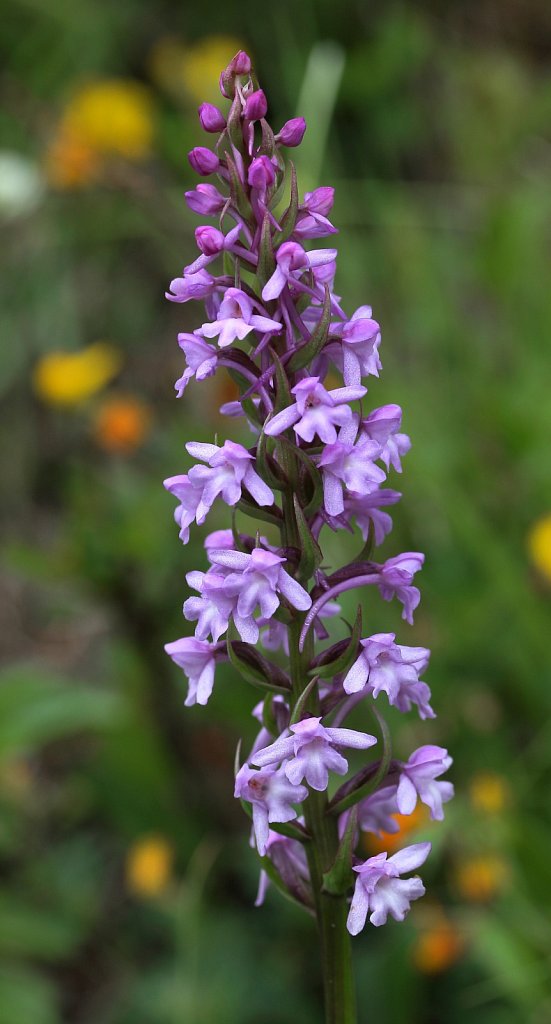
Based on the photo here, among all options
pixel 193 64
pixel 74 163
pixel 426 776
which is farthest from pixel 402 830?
pixel 193 64

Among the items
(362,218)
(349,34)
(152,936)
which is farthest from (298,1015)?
(349,34)

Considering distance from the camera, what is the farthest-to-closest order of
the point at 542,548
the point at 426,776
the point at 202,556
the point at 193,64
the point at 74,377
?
the point at 193,64
the point at 74,377
the point at 202,556
the point at 542,548
the point at 426,776

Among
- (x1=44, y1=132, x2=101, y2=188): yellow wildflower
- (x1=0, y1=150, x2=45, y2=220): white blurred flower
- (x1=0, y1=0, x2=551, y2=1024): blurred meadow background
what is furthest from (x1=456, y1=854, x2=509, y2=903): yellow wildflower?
(x1=44, y1=132, x2=101, y2=188): yellow wildflower

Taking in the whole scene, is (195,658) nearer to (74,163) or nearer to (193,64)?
(74,163)

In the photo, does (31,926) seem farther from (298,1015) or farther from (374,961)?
(374,961)

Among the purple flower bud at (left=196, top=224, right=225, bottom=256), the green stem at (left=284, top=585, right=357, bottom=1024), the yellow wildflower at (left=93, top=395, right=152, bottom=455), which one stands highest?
the purple flower bud at (left=196, top=224, right=225, bottom=256)

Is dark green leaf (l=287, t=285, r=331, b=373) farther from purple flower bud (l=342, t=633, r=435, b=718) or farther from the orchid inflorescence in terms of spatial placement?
purple flower bud (l=342, t=633, r=435, b=718)

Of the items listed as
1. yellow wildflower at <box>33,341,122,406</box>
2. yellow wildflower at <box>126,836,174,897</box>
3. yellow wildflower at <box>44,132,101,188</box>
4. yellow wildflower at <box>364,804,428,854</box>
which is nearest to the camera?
yellow wildflower at <box>364,804,428,854</box>

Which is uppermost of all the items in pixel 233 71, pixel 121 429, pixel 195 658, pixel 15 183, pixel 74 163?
pixel 74 163
